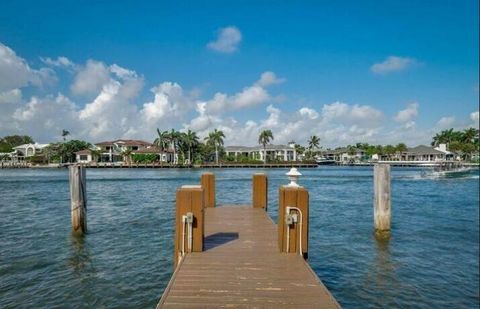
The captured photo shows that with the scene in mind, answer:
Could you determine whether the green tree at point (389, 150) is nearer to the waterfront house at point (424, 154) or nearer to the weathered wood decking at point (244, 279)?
the waterfront house at point (424, 154)

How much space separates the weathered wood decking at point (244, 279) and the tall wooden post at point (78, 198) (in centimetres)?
946

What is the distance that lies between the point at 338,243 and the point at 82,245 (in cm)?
1078

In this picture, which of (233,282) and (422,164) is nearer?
(233,282)

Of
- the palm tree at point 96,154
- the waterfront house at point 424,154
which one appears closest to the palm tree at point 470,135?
the waterfront house at point 424,154

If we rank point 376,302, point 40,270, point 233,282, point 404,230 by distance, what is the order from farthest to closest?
point 404,230
point 40,270
point 376,302
point 233,282

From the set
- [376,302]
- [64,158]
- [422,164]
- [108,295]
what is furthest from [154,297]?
[422,164]

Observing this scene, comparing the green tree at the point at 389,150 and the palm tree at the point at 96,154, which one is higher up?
the green tree at the point at 389,150

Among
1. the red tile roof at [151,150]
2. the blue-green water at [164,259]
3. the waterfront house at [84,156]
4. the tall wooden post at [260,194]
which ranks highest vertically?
the red tile roof at [151,150]

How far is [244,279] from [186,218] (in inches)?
81.6

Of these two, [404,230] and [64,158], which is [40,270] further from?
[64,158]

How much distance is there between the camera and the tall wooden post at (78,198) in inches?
643

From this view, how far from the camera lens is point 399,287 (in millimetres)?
10211

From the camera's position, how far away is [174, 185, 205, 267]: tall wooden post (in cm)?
780

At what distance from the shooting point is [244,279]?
6.24 metres
